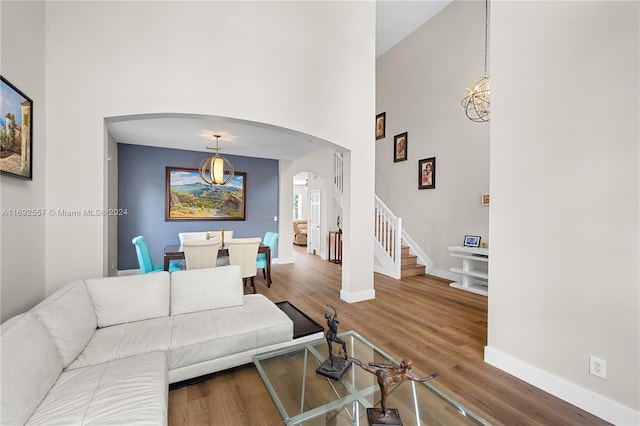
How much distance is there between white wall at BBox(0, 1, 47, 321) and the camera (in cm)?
175

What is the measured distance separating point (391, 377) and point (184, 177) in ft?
18.8

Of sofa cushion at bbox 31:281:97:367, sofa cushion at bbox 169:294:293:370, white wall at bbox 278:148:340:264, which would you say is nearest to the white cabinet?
sofa cushion at bbox 169:294:293:370

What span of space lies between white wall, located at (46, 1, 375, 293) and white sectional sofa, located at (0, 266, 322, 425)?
63 centimetres

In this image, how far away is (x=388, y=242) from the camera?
18.2 ft

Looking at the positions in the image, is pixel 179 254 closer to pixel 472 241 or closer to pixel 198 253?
pixel 198 253

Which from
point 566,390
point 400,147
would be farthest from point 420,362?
point 400,147

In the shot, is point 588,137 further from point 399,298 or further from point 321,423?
point 399,298

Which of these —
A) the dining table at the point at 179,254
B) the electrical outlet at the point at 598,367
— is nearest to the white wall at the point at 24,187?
the dining table at the point at 179,254

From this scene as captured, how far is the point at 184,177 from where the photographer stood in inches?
226

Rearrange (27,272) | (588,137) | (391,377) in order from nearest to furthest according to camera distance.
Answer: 1. (391,377)
2. (588,137)
3. (27,272)

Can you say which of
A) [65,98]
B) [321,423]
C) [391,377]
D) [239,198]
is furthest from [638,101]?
[239,198]

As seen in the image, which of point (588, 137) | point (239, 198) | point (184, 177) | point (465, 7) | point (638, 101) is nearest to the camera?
point (638, 101)

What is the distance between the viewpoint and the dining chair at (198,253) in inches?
141

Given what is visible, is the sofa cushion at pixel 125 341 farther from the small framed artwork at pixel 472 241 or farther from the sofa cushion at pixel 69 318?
the small framed artwork at pixel 472 241
